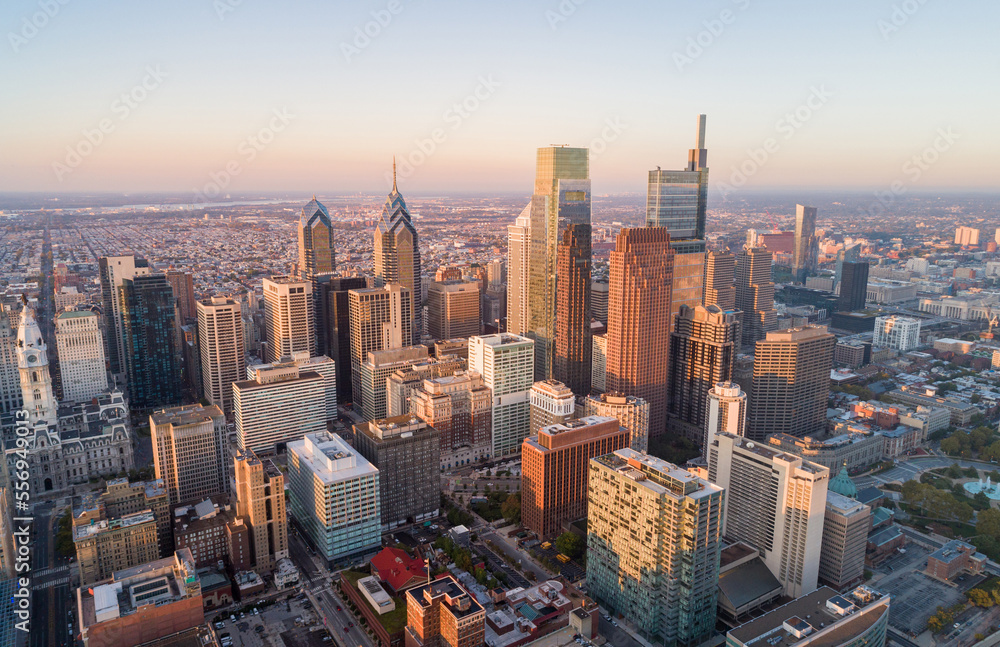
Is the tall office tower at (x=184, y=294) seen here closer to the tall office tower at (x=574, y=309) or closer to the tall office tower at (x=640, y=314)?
the tall office tower at (x=574, y=309)

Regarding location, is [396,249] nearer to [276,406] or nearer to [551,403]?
[276,406]

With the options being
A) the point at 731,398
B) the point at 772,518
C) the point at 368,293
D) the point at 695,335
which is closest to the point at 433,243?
the point at 368,293

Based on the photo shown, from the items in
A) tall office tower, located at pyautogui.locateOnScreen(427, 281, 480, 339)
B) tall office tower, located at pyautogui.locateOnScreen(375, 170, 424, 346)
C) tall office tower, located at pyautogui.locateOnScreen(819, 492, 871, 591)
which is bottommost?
tall office tower, located at pyautogui.locateOnScreen(819, 492, 871, 591)

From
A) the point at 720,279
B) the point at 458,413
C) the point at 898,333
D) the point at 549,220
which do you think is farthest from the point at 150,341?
the point at 898,333

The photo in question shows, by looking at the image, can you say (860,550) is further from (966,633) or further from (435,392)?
(435,392)

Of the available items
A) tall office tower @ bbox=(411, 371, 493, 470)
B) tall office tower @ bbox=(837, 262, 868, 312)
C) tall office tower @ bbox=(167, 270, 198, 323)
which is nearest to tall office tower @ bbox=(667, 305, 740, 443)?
tall office tower @ bbox=(411, 371, 493, 470)

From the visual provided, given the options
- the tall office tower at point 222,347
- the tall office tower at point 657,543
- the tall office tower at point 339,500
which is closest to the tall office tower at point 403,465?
the tall office tower at point 339,500

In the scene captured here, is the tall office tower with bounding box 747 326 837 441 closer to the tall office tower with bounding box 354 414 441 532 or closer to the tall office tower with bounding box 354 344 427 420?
the tall office tower with bounding box 354 414 441 532

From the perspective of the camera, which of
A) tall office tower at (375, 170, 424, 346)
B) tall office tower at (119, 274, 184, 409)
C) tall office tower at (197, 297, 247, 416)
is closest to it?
tall office tower at (197, 297, 247, 416)
